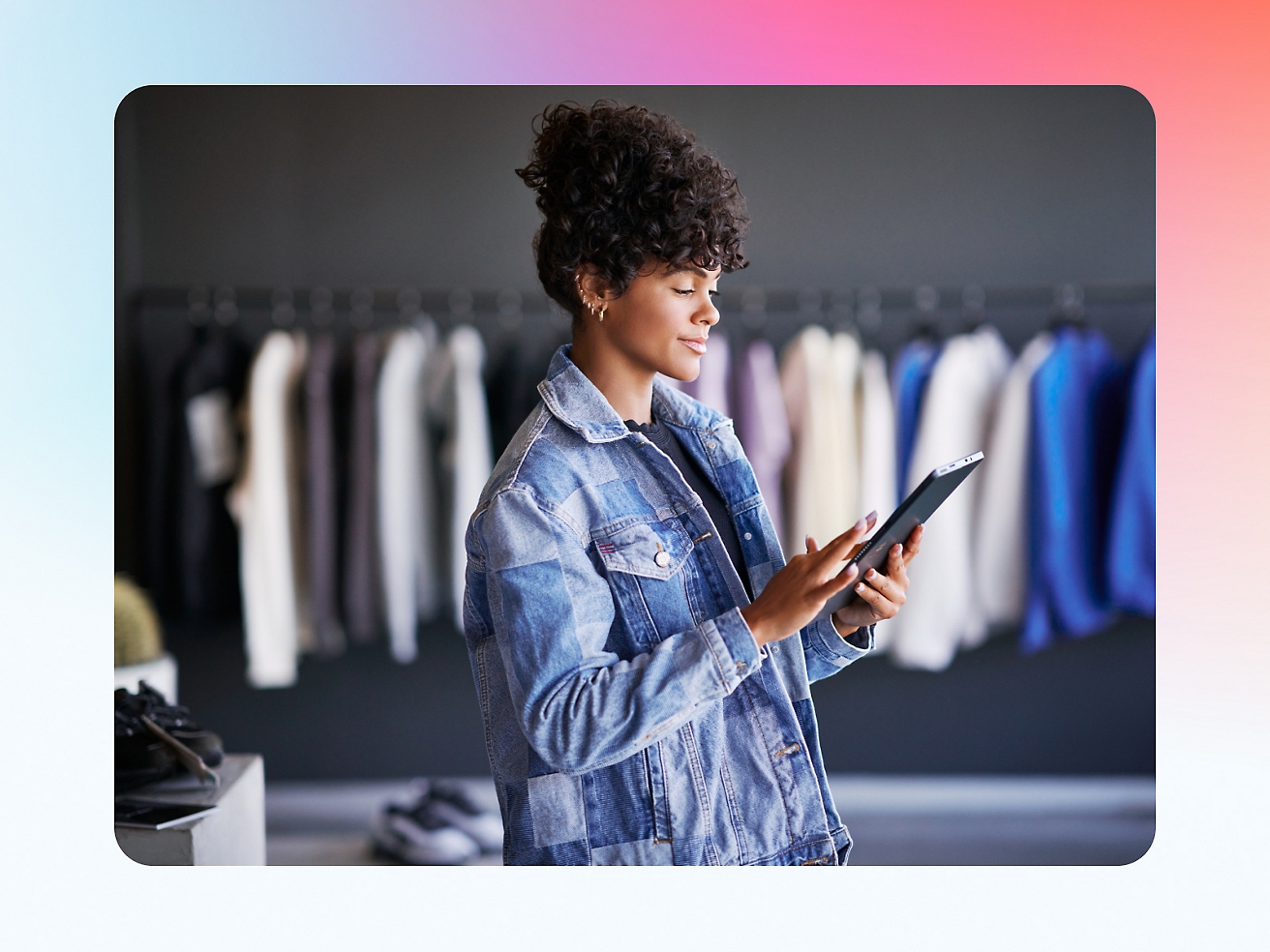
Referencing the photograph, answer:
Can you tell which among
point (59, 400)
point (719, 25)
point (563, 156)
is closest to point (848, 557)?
point (563, 156)

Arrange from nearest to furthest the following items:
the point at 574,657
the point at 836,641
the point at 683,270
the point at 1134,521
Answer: the point at 574,657
the point at 683,270
the point at 836,641
the point at 1134,521

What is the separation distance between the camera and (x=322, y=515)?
2.53m

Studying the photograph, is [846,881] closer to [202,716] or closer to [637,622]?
[637,622]

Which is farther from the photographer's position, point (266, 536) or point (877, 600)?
point (266, 536)

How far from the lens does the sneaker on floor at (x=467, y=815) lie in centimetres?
246

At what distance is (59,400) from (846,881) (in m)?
1.43

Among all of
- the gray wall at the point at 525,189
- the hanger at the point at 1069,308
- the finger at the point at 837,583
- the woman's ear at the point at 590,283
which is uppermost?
the gray wall at the point at 525,189

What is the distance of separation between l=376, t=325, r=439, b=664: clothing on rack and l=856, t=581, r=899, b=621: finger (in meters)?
1.49

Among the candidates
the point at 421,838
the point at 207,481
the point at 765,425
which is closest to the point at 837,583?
the point at 765,425

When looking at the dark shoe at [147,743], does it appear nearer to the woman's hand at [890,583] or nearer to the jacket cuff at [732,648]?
the jacket cuff at [732,648]

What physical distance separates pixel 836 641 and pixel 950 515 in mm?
1260

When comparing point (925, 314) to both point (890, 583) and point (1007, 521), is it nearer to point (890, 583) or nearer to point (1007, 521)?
point (1007, 521)

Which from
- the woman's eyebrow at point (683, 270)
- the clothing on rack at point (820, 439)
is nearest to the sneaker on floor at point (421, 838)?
the clothing on rack at point (820, 439)

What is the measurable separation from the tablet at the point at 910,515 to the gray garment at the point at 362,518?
5.02 ft
